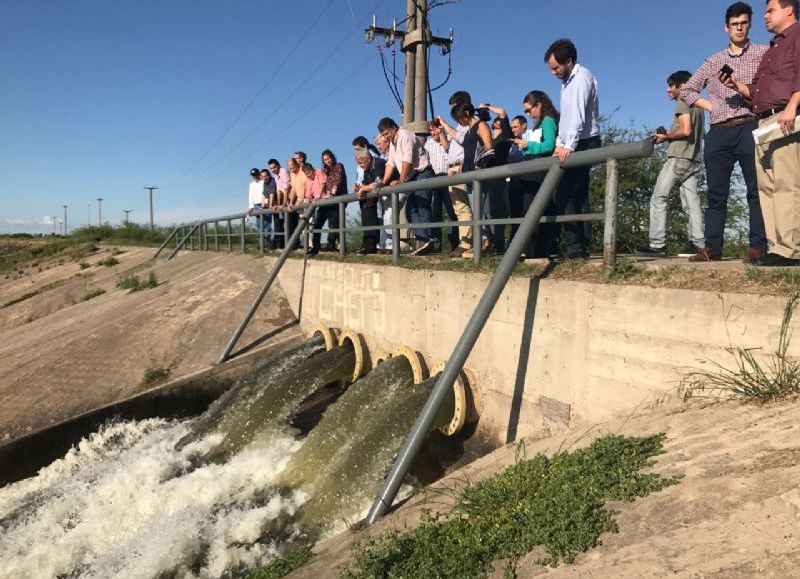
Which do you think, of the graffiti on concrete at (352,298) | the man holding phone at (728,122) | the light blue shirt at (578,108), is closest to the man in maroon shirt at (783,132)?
the man holding phone at (728,122)

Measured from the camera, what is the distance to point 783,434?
263 cm

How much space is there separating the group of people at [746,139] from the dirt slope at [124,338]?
243 inches

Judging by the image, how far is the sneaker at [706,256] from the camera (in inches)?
185

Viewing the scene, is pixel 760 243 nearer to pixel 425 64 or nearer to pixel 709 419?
pixel 709 419

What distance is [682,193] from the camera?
595 cm

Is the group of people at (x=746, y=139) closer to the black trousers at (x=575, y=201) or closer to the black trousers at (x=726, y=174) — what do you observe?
the black trousers at (x=726, y=174)

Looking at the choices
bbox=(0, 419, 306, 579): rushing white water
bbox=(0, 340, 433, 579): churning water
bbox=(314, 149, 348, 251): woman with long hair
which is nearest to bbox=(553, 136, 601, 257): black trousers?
bbox=(0, 340, 433, 579): churning water

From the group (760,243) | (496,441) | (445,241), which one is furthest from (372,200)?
(760,243)

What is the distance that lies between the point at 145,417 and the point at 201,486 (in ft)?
7.24

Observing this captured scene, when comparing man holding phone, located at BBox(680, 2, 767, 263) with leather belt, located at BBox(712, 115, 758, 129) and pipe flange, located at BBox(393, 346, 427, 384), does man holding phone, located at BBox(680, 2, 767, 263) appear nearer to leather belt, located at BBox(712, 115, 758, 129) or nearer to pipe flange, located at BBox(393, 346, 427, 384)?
leather belt, located at BBox(712, 115, 758, 129)

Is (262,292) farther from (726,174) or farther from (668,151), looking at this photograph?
(726,174)

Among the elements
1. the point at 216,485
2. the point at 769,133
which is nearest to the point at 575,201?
the point at 769,133

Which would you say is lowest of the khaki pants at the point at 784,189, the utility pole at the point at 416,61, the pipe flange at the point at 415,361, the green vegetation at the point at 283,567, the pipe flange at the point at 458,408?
the green vegetation at the point at 283,567

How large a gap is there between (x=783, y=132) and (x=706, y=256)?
1281 millimetres
